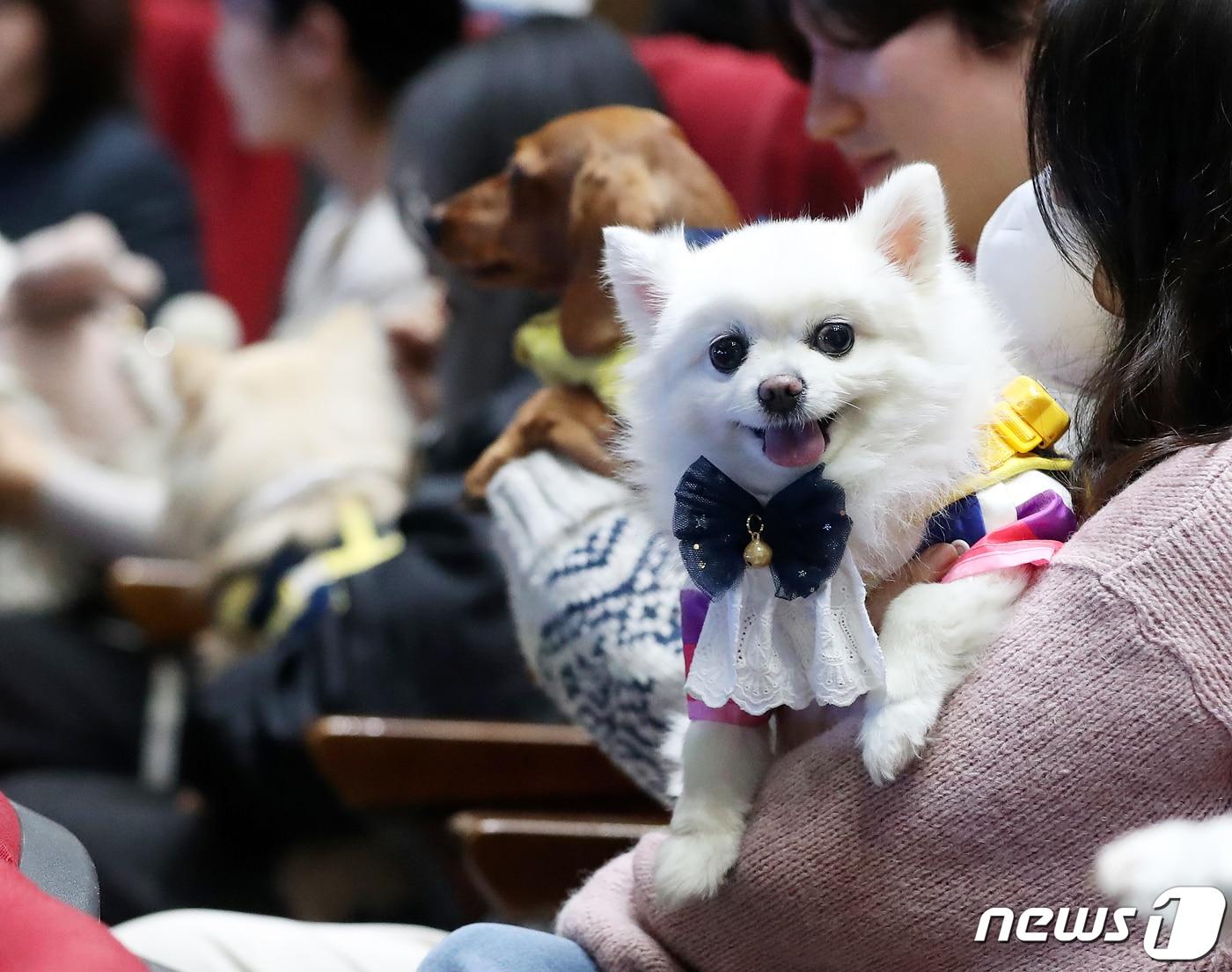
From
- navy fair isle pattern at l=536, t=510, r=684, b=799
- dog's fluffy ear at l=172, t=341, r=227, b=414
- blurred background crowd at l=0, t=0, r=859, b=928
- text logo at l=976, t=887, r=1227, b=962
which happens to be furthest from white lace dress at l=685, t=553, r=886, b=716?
dog's fluffy ear at l=172, t=341, r=227, b=414

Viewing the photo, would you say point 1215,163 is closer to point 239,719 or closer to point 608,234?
point 608,234

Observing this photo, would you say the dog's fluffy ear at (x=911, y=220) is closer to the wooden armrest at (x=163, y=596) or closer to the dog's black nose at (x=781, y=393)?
the dog's black nose at (x=781, y=393)

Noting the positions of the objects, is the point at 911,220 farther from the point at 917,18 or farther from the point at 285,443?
the point at 285,443

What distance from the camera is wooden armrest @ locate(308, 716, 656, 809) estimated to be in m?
1.28

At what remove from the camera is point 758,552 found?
2.25 ft

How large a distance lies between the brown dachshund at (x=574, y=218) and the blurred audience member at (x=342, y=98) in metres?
0.74

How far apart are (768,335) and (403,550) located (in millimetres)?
804

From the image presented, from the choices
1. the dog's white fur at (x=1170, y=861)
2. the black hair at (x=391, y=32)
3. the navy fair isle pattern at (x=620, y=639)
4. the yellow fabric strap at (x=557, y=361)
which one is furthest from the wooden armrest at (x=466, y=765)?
the black hair at (x=391, y=32)

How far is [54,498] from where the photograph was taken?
1768 mm

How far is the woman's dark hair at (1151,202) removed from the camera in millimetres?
712

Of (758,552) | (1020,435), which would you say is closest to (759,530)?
(758,552)

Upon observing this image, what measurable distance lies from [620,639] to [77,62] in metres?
1.49

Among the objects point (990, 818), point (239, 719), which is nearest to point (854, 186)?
point (990, 818)

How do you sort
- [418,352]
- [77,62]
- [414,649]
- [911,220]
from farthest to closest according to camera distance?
[77,62] < [418,352] < [414,649] < [911,220]
